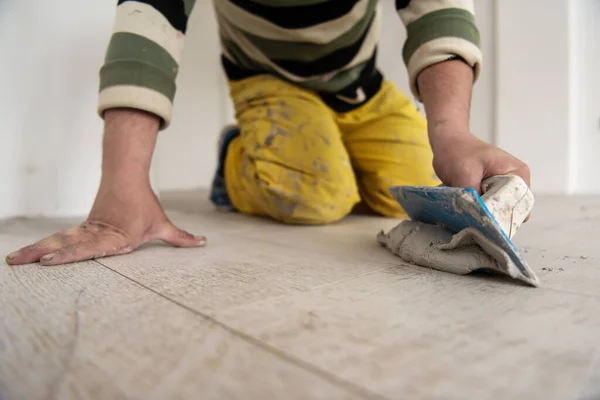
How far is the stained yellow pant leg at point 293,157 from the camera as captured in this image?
3.39ft

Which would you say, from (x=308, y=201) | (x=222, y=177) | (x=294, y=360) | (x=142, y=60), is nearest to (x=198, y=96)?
(x=222, y=177)

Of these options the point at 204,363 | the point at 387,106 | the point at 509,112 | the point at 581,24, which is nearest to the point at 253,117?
the point at 387,106

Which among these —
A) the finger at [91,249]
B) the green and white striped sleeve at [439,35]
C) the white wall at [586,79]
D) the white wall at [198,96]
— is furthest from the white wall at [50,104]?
the white wall at [586,79]

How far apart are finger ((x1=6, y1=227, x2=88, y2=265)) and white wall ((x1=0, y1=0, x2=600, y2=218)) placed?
67cm

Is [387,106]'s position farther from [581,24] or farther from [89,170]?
[581,24]

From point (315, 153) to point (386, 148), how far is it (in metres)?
0.26

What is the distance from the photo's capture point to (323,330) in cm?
32

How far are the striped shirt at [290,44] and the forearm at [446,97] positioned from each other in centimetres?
2

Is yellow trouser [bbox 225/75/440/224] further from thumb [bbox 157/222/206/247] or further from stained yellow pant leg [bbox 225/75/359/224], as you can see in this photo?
thumb [bbox 157/222/206/247]

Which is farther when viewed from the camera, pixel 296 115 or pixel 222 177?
pixel 222 177

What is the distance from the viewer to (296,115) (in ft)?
3.59

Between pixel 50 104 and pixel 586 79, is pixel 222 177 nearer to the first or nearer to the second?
pixel 50 104

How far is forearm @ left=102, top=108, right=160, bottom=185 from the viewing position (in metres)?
0.64

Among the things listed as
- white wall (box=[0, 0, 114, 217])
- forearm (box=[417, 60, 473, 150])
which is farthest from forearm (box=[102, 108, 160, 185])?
white wall (box=[0, 0, 114, 217])
